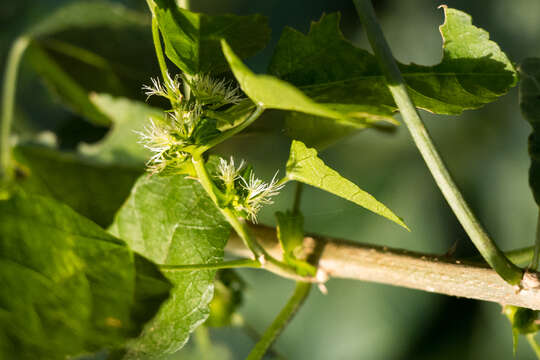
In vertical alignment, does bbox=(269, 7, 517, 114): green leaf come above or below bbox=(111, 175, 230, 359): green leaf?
above

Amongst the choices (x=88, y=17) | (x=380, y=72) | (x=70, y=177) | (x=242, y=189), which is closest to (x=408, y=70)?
(x=380, y=72)

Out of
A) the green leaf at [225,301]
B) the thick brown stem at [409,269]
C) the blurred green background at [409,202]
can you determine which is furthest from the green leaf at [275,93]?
the blurred green background at [409,202]

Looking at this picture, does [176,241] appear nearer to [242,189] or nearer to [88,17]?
[242,189]

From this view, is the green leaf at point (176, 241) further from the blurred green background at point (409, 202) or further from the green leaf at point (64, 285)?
the blurred green background at point (409, 202)

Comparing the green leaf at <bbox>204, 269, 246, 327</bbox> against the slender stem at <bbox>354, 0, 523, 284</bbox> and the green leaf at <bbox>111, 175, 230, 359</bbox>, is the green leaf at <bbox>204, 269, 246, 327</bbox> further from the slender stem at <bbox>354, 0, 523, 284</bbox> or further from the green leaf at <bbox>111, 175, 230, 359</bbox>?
the slender stem at <bbox>354, 0, 523, 284</bbox>

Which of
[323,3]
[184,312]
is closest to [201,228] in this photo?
[184,312]

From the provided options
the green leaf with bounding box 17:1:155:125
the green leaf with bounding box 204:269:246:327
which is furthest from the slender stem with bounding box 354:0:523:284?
the green leaf with bounding box 17:1:155:125

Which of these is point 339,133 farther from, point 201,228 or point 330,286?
point 330,286
